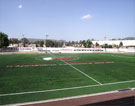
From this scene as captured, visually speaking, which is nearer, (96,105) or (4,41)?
(96,105)

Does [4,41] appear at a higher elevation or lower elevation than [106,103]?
higher

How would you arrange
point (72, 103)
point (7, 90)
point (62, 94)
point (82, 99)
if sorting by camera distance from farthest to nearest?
point (7, 90)
point (62, 94)
point (82, 99)
point (72, 103)

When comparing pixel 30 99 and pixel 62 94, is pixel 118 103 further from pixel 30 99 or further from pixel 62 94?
pixel 30 99

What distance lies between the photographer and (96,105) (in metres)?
5.07

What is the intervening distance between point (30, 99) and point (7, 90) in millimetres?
2381

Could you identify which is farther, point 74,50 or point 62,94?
point 74,50

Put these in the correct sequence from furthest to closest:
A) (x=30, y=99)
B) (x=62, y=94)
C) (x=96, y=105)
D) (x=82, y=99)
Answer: (x=62, y=94) < (x=30, y=99) < (x=82, y=99) < (x=96, y=105)

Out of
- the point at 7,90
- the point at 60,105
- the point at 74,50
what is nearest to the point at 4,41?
the point at 74,50

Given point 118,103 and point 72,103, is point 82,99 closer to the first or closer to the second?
point 72,103

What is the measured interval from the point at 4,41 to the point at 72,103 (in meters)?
52.9

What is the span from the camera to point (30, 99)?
6262 millimetres

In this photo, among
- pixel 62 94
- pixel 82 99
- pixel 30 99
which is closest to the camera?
pixel 82 99

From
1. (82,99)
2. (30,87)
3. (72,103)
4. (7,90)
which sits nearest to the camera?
(72,103)

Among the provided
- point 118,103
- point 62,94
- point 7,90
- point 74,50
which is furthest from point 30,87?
point 74,50
